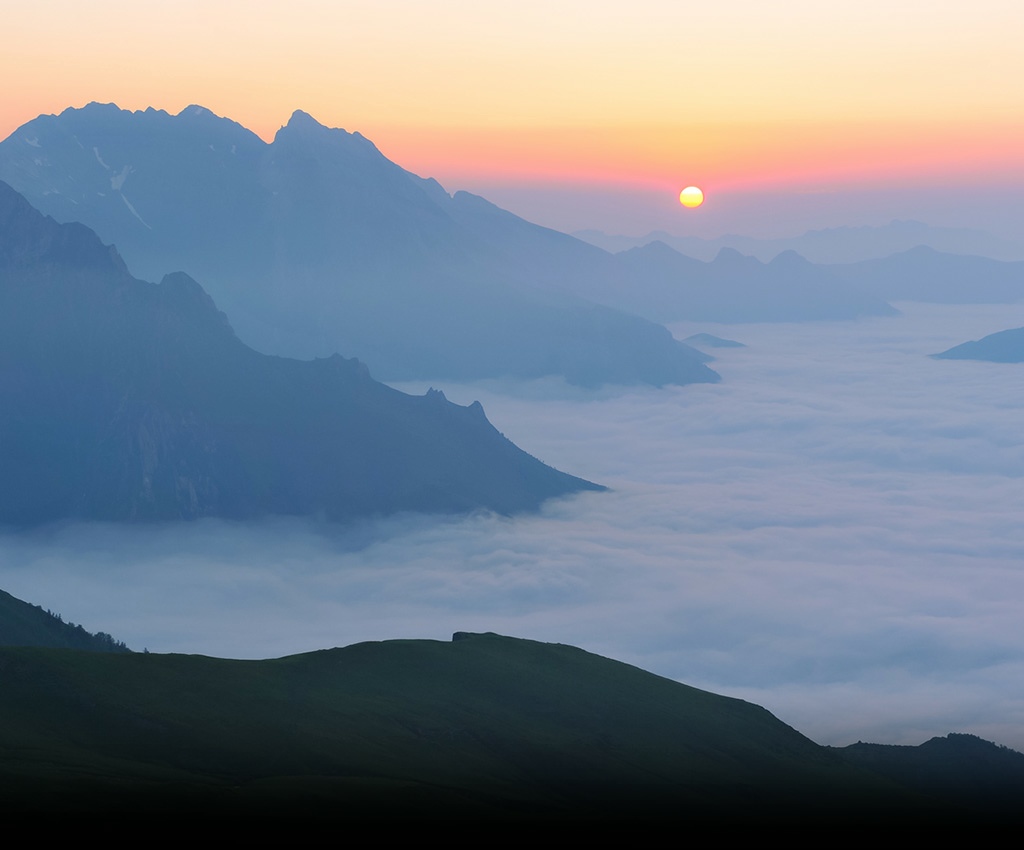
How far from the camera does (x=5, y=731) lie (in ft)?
538

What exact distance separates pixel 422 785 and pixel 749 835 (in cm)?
4254

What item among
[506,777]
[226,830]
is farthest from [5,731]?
[506,777]

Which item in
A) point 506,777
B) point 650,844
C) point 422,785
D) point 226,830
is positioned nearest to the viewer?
point 226,830

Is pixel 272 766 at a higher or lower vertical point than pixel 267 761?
lower

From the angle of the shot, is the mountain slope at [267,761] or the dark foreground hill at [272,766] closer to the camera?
the dark foreground hill at [272,766]

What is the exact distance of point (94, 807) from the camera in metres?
140

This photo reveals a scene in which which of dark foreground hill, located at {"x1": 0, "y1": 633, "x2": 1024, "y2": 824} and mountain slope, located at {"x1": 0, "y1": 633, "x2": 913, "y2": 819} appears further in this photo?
mountain slope, located at {"x1": 0, "y1": 633, "x2": 913, "y2": 819}

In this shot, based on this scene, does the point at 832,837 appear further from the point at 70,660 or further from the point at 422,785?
the point at 70,660

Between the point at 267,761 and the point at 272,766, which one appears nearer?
the point at 272,766

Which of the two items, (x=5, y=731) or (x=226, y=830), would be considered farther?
(x=5, y=731)

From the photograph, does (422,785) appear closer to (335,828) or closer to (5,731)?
(335,828)

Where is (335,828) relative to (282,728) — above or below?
below

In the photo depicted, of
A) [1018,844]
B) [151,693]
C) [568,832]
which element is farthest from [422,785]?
[1018,844]

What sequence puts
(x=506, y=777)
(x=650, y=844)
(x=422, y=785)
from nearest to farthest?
(x=650, y=844) → (x=422, y=785) → (x=506, y=777)
